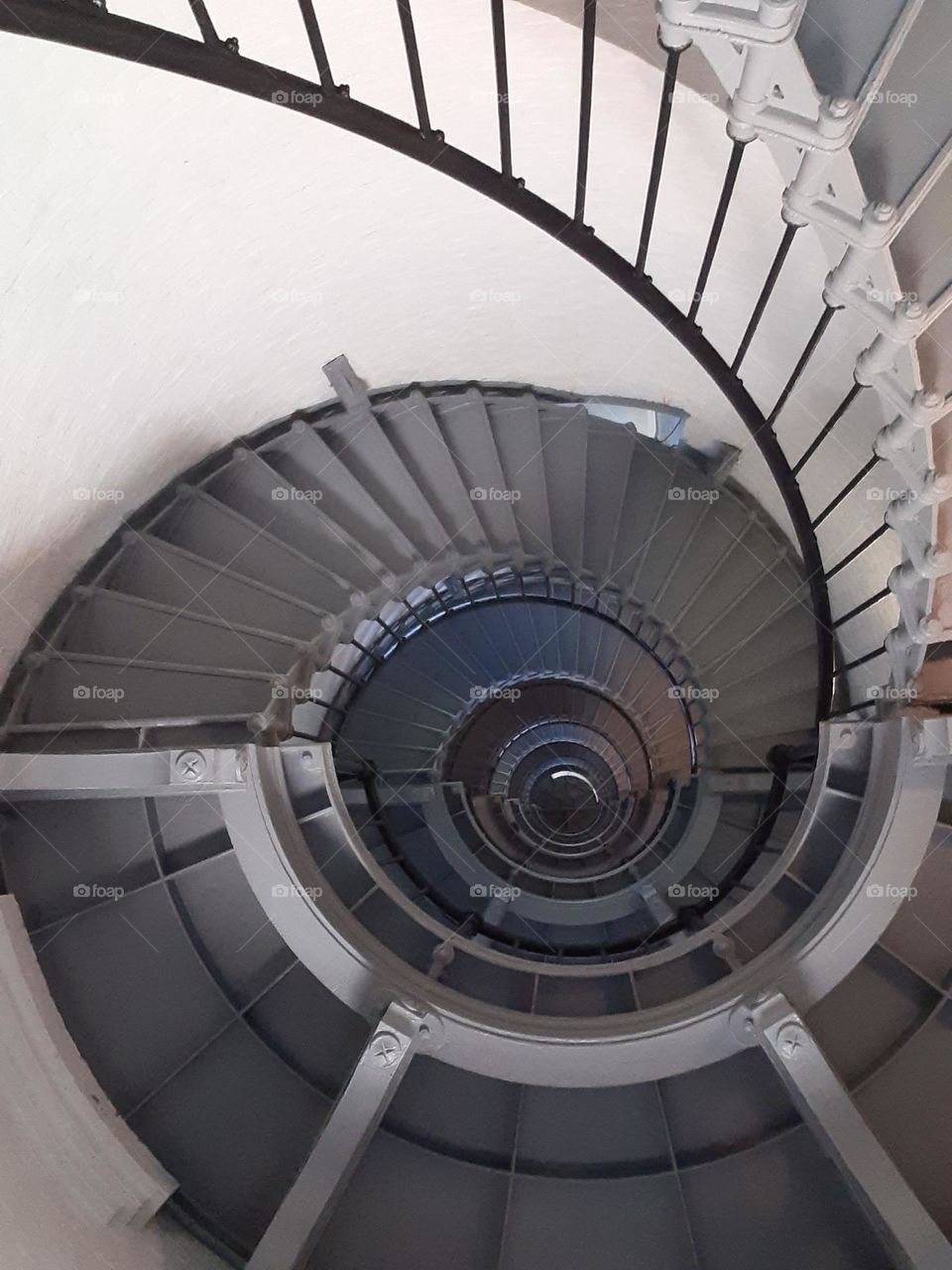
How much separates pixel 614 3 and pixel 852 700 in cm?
547

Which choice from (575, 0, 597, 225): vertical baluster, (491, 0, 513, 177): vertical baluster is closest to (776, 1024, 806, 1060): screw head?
(575, 0, 597, 225): vertical baluster

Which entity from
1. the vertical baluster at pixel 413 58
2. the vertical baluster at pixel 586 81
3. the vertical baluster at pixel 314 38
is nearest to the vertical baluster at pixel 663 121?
the vertical baluster at pixel 586 81

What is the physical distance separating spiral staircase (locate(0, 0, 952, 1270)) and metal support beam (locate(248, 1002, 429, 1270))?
0.02 metres

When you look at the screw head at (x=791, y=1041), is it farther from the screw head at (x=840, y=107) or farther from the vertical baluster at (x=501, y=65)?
the vertical baluster at (x=501, y=65)

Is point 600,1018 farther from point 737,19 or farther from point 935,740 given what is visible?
point 737,19

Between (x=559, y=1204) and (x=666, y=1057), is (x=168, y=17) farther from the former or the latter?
(x=559, y=1204)

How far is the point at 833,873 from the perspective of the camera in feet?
15.3

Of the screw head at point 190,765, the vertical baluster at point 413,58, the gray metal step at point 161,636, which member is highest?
the vertical baluster at point 413,58

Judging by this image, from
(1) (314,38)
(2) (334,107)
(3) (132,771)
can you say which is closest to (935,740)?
(2) (334,107)

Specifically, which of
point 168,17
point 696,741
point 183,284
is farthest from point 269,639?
point 696,741

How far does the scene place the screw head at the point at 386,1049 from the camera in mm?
4344

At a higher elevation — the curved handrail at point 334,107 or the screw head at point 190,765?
the curved handrail at point 334,107

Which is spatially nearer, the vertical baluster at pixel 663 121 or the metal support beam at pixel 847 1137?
the vertical baluster at pixel 663 121

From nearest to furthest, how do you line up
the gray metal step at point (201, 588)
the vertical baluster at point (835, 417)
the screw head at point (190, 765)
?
the vertical baluster at point (835, 417) < the screw head at point (190, 765) < the gray metal step at point (201, 588)
